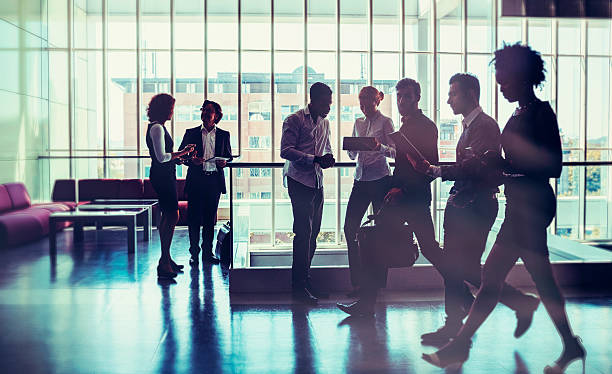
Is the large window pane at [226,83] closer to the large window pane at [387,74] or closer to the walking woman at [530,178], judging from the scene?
the large window pane at [387,74]

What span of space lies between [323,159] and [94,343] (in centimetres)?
187

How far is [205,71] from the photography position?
9188 mm

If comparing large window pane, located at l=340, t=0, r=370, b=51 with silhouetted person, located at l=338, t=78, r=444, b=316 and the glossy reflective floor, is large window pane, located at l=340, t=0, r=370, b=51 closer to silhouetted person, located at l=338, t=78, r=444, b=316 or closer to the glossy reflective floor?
the glossy reflective floor

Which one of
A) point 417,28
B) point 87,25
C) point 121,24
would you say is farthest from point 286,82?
point 87,25

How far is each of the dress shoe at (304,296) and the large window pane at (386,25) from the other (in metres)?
6.09

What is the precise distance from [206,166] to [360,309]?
2.45m

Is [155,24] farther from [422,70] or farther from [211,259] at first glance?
[211,259]

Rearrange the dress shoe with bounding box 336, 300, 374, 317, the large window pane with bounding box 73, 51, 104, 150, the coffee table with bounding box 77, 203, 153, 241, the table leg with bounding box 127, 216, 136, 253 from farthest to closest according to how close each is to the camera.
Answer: the large window pane with bounding box 73, 51, 104, 150 → the coffee table with bounding box 77, 203, 153, 241 → the table leg with bounding box 127, 216, 136, 253 → the dress shoe with bounding box 336, 300, 374, 317

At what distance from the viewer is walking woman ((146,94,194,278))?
4672mm

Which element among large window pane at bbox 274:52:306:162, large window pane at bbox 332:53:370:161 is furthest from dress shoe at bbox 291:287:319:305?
large window pane at bbox 332:53:370:161

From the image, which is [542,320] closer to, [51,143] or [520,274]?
[520,274]

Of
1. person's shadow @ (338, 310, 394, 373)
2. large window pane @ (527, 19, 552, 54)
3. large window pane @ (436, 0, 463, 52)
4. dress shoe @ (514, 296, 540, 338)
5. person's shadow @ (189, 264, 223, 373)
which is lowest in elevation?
person's shadow @ (189, 264, 223, 373)

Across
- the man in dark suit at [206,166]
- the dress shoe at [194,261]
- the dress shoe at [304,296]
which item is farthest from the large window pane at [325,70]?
the dress shoe at [304,296]

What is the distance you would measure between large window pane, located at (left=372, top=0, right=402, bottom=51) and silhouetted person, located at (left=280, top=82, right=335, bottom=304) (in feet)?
18.6
